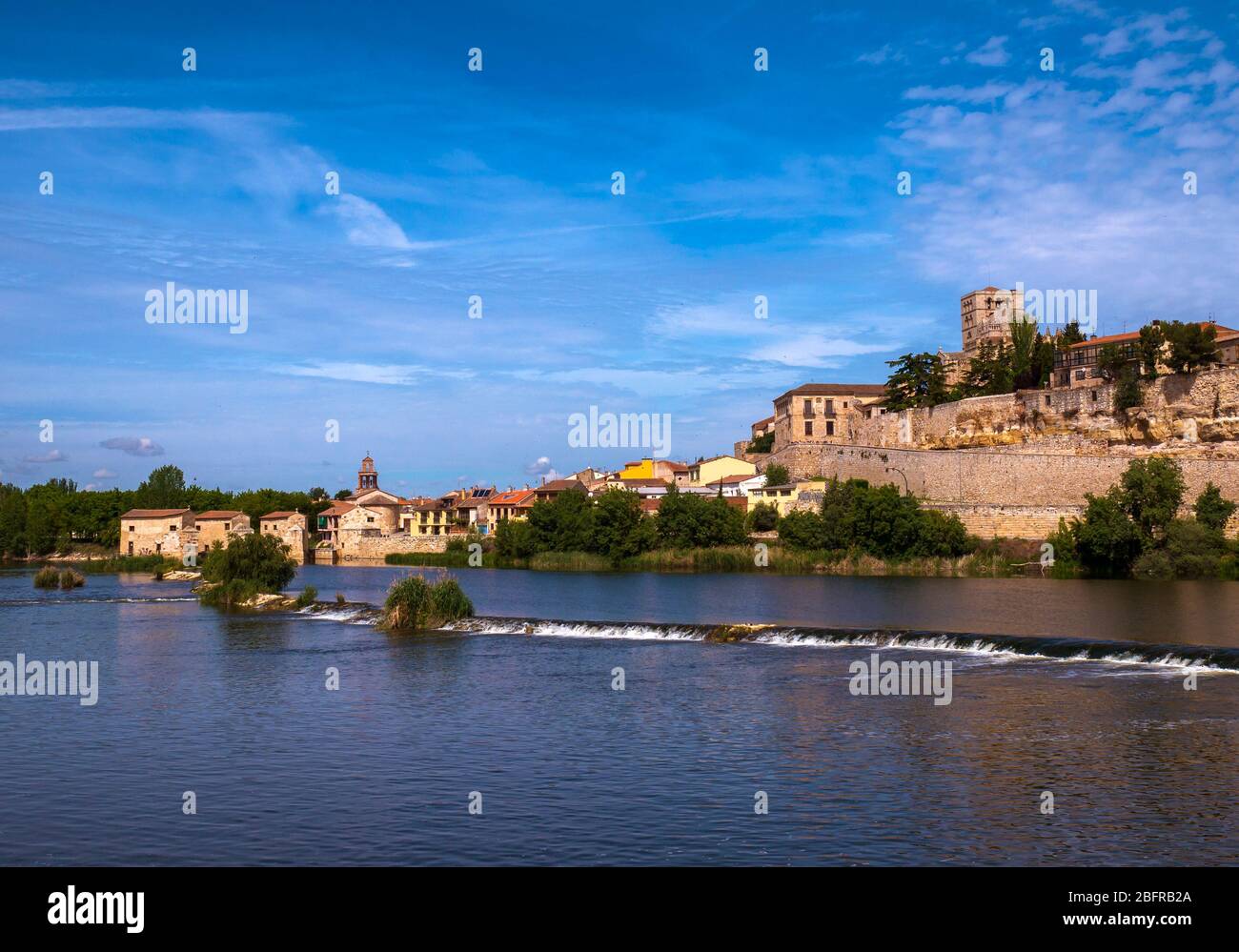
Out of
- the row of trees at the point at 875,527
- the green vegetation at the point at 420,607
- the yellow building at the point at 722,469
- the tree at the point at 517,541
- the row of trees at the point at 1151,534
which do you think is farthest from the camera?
the yellow building at the point at 722,469

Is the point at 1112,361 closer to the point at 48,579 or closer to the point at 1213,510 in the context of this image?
the point at 1213,510

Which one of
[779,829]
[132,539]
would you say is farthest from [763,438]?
[779,829]

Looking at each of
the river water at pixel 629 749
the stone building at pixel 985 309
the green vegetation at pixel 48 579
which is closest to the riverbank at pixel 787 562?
the river water at pixel 629 749

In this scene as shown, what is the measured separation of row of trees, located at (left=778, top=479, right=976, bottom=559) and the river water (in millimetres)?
19820

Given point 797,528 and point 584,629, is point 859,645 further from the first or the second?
point 797,528

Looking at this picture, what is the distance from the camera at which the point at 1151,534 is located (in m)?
39.6

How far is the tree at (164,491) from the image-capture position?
82.6 metres

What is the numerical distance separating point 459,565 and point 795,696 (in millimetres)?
45373

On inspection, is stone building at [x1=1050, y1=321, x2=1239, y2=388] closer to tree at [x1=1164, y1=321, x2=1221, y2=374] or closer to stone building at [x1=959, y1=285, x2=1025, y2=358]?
tree at [x1=1164, y1=321, x2=1221, y2=374]

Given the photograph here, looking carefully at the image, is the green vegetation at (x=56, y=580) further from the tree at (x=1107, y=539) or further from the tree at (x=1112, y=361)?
the tree at (x=1112, y=361)

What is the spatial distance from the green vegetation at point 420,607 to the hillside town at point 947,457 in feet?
41.0

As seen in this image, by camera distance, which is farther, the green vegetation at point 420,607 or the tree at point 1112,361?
the tree at point 1112,361

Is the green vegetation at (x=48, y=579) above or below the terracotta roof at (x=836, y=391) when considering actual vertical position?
below

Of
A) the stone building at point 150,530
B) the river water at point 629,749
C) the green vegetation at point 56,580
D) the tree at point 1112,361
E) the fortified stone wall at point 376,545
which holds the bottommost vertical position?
the river water at point 629,749
